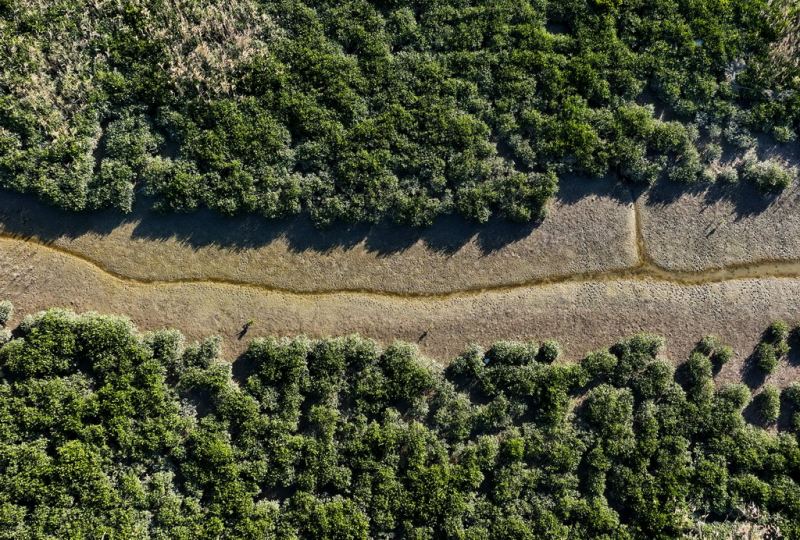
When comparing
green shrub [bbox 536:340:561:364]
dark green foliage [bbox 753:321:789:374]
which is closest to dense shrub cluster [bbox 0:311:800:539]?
green shrub [bbox 536:340:561:364]

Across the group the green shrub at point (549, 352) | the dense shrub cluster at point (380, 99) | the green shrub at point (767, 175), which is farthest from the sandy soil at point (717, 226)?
the green shrub at point (549, 352)

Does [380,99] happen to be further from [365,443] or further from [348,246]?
[365,443]

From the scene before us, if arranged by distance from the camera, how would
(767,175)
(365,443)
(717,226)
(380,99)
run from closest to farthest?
1. (365,443)
2. (380,99)
3. (767,175)
4. (717,226)

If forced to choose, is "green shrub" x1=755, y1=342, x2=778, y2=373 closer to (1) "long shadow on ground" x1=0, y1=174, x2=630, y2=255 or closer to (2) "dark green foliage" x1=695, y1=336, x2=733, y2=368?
(2) "dark green foliage" x1=695, y1=336, x2=733, y2=368

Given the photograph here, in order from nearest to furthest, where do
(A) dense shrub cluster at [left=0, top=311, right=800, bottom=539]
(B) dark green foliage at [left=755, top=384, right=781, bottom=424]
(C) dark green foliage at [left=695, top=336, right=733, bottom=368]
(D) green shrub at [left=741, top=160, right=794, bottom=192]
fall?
(A) dense shrub cluster at [left=0, top=311, right=800, bottom=539], (B) dark green foliage at [left=755, top=384, right=781, bottom=424], (C) dark green foliage at [left=695, top=336, right=733, bottom=368], (D) green shrub at [left=741, top=160, right=794, bottom=192]

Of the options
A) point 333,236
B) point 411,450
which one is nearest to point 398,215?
point 333,236

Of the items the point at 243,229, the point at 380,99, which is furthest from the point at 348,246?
the point at 380,99

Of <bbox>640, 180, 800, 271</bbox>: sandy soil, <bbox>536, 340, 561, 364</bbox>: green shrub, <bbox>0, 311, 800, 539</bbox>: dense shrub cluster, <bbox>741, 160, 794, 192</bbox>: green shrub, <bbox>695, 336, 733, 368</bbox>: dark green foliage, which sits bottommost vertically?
<bbox>0, 311, 800, 539</bbox>: dense shrub cluster

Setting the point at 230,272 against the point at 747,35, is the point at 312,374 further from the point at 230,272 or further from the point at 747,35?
the point at 747,35

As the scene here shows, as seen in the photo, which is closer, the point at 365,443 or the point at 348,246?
the point at 365,443
